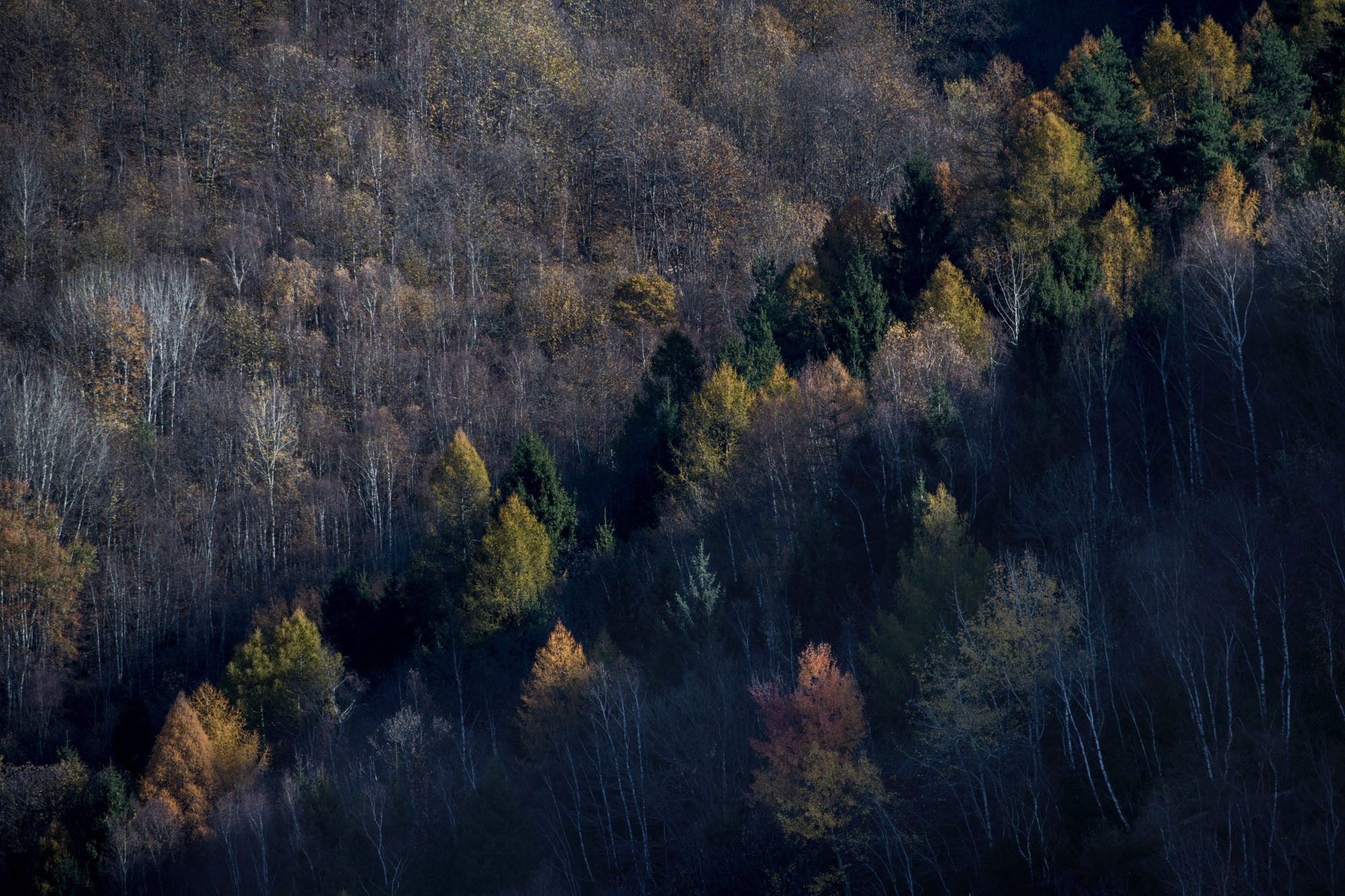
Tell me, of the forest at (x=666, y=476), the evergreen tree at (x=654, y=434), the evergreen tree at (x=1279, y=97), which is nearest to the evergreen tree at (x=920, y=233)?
the forest at (x=666, y=476)

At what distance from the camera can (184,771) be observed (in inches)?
1751

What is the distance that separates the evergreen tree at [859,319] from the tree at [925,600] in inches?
531

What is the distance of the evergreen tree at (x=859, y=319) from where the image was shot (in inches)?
1877

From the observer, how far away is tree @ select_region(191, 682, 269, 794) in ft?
146

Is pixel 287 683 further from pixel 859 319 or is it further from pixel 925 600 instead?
pixel 859 319

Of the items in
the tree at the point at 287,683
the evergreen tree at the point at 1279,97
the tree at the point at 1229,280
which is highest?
the evergreen tree at the point at 1279,97

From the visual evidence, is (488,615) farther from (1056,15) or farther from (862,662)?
(1056,15)

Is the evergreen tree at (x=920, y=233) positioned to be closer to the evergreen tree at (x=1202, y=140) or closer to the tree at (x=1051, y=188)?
the tree at (x=1051, y=188)

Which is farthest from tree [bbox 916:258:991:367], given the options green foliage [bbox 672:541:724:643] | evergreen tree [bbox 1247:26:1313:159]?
evergreen tree [bbox 1247:26:1313:159]

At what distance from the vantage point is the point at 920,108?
84.6 metres

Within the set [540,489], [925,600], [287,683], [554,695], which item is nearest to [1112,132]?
[925,600]

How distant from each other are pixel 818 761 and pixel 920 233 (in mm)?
28774

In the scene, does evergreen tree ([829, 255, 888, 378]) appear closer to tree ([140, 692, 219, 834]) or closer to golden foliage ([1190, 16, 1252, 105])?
golden foliage ([1190, 16, 1252, 105])

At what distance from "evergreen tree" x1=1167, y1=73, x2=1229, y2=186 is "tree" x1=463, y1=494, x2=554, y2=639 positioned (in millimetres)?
32131
